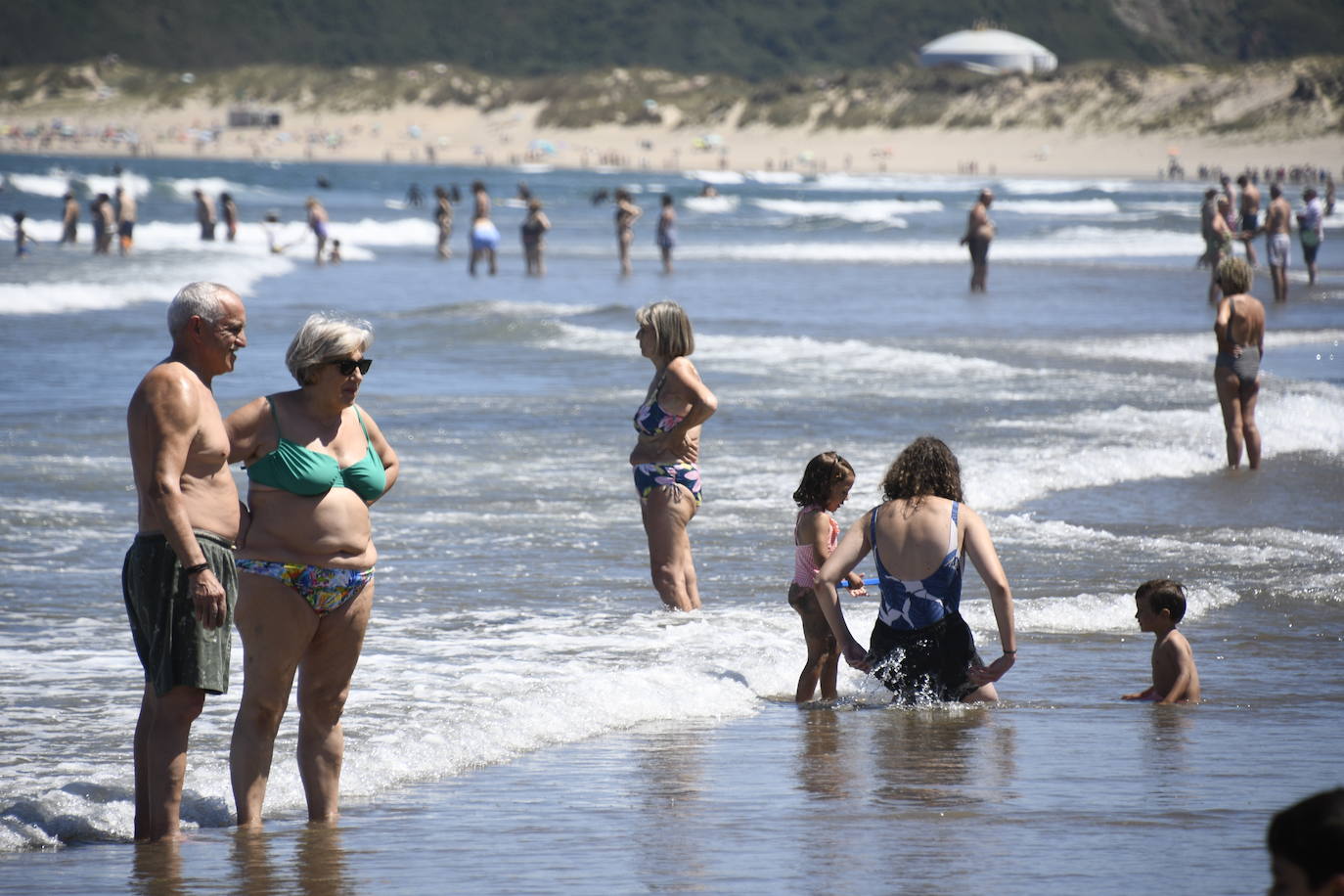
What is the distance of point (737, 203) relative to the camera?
7725cm

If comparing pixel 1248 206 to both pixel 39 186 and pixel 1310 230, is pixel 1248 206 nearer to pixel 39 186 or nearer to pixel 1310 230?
pixel 1310 230

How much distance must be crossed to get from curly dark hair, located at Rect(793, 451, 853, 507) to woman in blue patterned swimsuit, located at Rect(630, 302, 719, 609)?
96 centimetres

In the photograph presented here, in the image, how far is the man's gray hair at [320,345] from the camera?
427 cm

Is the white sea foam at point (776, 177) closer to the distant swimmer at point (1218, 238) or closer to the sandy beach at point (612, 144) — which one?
the sandy beach at point (612, 144)

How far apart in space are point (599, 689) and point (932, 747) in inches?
52.6

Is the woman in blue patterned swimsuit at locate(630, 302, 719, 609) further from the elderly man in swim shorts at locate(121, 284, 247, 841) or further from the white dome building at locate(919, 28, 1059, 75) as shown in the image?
the white dome building at locate(919, 28, 1059, 75)

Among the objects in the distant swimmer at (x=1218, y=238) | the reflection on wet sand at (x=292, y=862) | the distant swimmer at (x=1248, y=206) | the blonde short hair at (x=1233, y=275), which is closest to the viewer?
the reflection on wet sand at (x=292, y=862)

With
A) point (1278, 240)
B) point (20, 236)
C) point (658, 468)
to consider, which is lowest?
point (658, 468)

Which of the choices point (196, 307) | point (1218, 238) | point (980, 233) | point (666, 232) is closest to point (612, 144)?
point (666, 232)

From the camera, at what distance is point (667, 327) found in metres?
6.93

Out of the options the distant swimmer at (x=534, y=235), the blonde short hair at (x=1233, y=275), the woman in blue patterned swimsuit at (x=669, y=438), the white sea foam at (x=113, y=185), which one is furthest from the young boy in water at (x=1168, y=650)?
the white sea foam at (x=113, y=185)

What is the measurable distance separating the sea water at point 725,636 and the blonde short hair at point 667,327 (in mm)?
1206

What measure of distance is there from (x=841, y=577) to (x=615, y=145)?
469 ft

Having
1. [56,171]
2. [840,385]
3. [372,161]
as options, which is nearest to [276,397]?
[840,385]
